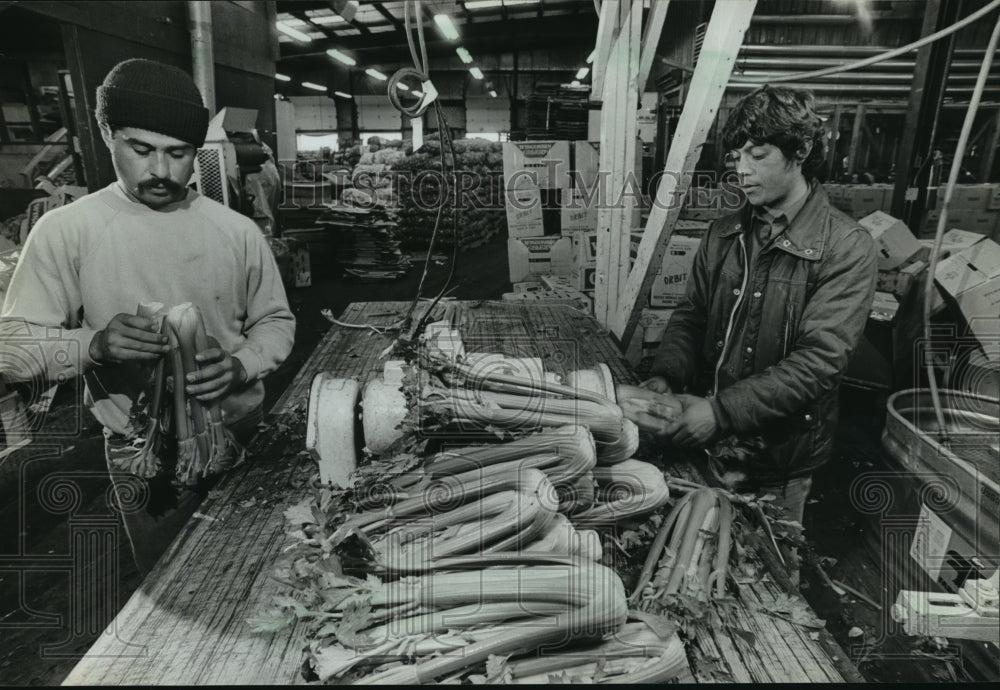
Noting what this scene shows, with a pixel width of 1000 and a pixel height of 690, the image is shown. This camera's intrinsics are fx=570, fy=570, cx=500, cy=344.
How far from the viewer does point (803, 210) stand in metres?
2.26

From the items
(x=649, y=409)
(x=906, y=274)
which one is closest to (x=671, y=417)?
(x=649, y=409)

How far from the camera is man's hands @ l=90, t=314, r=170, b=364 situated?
1.78m

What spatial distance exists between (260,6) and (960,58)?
515 inches

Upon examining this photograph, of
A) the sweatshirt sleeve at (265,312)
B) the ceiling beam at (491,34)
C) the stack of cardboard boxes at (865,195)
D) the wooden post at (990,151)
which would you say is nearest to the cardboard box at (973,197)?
the stack of cardboard boxes at (865,195)

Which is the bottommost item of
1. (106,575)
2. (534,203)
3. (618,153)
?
(106,575)

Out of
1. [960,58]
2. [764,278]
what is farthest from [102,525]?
[960,58]

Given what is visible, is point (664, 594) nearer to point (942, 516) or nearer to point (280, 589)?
point (280, 589)

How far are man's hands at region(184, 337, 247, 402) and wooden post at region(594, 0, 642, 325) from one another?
2537mm

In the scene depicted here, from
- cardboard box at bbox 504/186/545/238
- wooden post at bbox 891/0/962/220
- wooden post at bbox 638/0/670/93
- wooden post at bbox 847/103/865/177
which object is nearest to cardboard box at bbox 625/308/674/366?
cardboard box at bbox 504/186/545/238

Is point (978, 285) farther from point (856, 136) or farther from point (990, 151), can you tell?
point (990, 151)

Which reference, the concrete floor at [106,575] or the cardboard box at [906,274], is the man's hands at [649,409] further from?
the cardboard box at [906,274]

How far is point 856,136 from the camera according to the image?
1184 cm

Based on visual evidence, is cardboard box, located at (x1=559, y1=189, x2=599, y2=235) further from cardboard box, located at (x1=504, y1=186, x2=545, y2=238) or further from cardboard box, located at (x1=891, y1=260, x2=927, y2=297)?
cardboard box, located at (x1=891, y1=260, x2=927, y2=297)

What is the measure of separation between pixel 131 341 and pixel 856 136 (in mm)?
13903
